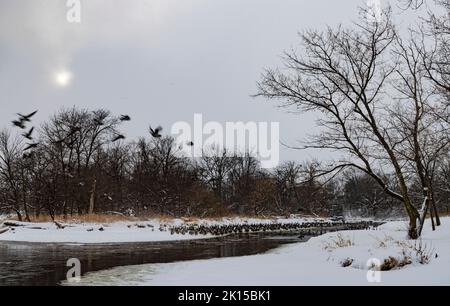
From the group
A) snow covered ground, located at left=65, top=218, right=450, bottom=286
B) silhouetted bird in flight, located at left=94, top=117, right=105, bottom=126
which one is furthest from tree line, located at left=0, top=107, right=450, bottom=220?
snow covered ground, located at left=65, top=218, right=450, bottom=286

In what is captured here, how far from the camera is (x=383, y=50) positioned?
56.3ft

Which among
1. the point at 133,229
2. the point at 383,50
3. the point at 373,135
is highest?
the point at 383,50

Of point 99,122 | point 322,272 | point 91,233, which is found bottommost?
point 91,233

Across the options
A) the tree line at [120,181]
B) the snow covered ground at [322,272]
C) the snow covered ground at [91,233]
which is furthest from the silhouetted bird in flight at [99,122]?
the snow covered ground at [322,272]

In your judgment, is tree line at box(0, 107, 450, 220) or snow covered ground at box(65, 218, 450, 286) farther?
tree line at box(0, 107, 450, 220)

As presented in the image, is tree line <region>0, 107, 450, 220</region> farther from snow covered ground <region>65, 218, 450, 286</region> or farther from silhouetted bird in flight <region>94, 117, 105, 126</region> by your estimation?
snow covered ground <region>65, 218, 450, 286</region>


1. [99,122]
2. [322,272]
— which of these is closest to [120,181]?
[99,122]

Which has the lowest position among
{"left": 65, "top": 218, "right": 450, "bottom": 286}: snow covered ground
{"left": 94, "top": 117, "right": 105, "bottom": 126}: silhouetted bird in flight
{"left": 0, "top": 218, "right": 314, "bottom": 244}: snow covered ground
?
{"left": 0, "top": 218, "right": 314, "bottom": 244}: snow covered ground

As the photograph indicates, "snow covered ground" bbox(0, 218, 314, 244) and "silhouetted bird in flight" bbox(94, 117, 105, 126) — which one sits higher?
"silhouetted bird in flight" bbox(94, 117, 105, 126)

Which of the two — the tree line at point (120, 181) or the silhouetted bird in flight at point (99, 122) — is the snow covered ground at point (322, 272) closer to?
the tree line at point (120, 181)

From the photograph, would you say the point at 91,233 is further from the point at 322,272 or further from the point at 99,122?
the point at 322,272
